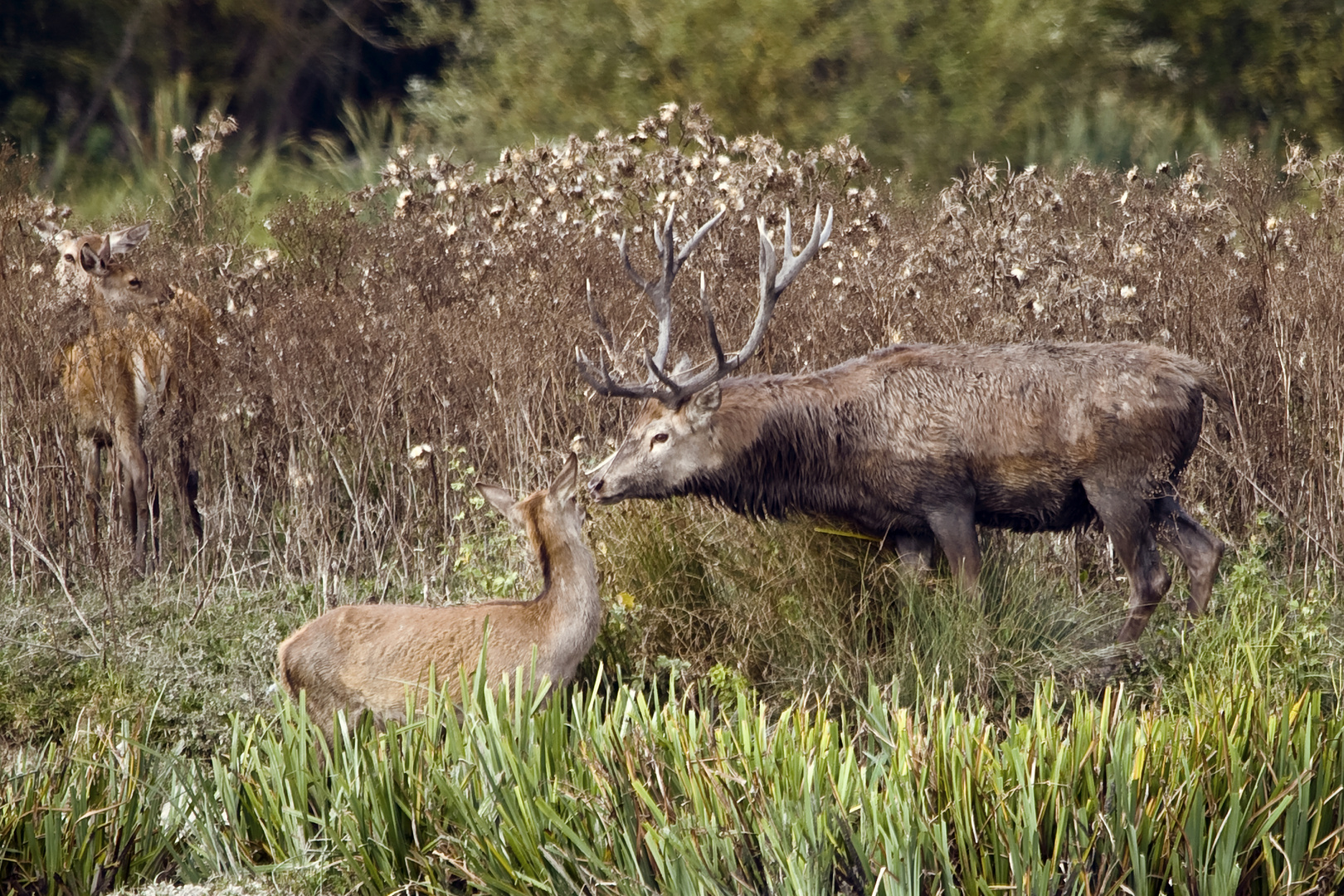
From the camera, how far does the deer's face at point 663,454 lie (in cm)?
640

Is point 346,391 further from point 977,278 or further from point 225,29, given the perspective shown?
point 225,29

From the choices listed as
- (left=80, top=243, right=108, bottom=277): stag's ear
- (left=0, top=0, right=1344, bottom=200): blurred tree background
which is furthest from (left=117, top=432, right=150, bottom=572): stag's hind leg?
(left=0, top=0, right=1344, bottom=200): blurred tree background

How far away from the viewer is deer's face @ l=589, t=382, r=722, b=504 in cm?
640

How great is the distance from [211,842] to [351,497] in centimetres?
325

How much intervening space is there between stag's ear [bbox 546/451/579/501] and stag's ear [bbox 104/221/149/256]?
3.78 meters

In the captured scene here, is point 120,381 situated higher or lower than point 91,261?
lower

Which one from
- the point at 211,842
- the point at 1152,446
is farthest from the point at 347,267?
the point at 211,842

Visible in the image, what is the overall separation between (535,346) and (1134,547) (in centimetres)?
291

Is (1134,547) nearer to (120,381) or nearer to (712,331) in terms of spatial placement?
(712,331)

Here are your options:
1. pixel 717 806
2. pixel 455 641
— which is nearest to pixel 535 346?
pixel 455 641

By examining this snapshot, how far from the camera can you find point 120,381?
26.0 feet

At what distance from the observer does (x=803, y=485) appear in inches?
256

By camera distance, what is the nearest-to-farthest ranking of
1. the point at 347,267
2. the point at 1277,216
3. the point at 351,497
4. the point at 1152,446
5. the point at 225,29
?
1. the point at 1152,446
2. the point at 351,497
3. the point at 1277,216
4. the point at 347,267
5. the point at 225,29

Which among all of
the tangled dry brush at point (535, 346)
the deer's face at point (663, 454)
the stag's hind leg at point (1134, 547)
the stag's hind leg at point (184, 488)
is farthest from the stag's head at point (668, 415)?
the stag's hind leg at point (184, 488)
